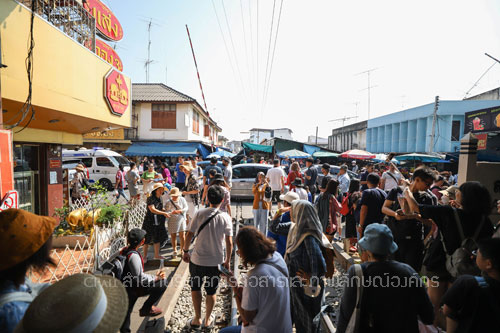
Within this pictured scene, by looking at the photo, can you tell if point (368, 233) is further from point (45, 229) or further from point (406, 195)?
point (45, 229)

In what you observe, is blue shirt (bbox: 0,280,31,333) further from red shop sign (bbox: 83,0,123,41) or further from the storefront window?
red shop sign (bbox: 83,0,123,41)

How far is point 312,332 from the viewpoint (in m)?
2.62

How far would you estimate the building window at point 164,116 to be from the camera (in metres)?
21.5

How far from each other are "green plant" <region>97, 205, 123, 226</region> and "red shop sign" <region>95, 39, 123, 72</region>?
13.0ft

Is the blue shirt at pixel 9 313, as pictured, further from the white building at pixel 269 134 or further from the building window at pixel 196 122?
the white building at pixel 269 134

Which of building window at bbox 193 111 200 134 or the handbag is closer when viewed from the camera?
the handbag

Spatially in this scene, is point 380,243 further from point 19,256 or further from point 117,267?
point 117,267

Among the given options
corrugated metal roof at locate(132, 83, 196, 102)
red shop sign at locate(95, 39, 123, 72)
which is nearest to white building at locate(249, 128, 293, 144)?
corrugated metal roof at locate(132, 83, 196, 102)

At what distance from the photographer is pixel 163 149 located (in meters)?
20.5

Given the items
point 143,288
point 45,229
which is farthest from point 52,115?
point 45,229

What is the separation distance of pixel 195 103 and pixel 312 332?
20.8 meters

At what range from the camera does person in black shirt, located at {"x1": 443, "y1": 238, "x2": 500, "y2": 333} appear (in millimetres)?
1756

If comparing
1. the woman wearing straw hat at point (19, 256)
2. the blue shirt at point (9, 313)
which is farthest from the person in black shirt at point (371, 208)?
the blue shirt at point (9, 313)

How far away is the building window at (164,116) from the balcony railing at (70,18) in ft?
49.9
